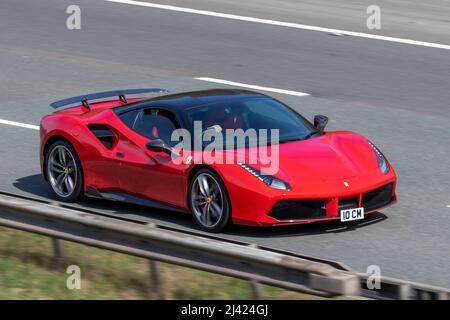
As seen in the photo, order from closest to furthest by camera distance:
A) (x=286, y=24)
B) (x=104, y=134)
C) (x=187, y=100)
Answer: (x=187, y=100)
(x=104, y=134)
(x=286, y=24)

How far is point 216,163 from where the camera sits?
34.6 feet

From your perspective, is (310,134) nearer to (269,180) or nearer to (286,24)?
(269,180)

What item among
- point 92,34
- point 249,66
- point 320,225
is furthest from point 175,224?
point 92,34

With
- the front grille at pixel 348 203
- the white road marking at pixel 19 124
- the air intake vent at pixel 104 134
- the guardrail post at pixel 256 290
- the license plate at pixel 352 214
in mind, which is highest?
the white road marking at pixel 19 124

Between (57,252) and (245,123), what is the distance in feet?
8.84

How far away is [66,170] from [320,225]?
9.79 ft


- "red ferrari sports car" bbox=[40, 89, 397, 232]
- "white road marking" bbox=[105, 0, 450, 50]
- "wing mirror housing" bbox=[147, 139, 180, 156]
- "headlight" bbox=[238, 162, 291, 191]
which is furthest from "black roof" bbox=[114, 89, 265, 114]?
"white road marking" bbox=[105, 0, 450, 50]

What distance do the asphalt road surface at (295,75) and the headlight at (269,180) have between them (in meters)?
0.53

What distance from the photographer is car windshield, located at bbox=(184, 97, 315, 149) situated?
11023 millimetres

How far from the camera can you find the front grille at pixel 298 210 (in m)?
10.3

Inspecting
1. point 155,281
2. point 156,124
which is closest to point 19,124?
point 156,124

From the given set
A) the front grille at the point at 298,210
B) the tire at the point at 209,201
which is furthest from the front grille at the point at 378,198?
the tire at the point at 209,201

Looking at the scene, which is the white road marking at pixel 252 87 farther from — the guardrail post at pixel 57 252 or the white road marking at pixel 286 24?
the guardrail post at pixel 57 252

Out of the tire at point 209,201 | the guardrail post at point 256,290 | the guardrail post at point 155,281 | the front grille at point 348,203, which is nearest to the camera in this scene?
the guardrail post at point 256,290
